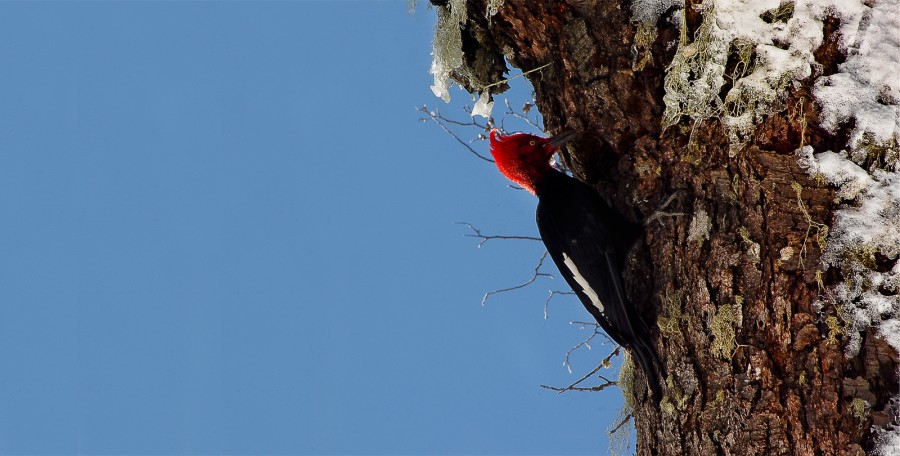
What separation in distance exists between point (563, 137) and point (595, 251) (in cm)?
39

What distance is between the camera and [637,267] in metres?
2.24

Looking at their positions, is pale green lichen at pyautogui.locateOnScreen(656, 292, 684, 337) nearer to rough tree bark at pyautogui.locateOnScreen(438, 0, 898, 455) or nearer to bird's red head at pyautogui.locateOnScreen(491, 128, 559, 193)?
rough tree bark at pyautogui.locateOnScreen(438, 0, 898, 455)

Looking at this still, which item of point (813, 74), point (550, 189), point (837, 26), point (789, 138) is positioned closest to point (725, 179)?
point (789, 138)

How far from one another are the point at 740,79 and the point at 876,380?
747mm

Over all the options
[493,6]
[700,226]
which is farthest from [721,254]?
[493,6]

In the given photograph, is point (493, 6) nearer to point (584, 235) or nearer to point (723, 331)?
point (584, 235)

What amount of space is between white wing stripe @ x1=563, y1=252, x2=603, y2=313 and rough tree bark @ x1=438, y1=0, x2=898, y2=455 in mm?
273

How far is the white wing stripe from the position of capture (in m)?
2.49

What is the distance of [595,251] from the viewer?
2.44m

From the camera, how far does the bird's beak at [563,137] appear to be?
92.0 inches

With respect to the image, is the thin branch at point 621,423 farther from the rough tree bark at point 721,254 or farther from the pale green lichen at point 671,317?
the pale green lichen at point 671,317

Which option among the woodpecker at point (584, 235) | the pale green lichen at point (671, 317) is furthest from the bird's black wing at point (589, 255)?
the pale green lichen at point (671, 317)

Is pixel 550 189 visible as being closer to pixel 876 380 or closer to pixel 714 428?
pixel 714 428

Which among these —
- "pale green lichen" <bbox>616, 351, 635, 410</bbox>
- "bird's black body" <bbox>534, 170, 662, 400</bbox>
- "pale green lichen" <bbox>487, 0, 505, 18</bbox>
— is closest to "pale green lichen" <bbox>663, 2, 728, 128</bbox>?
"bird's black body" <bbox>534, 170, 662, 400</bbox>
